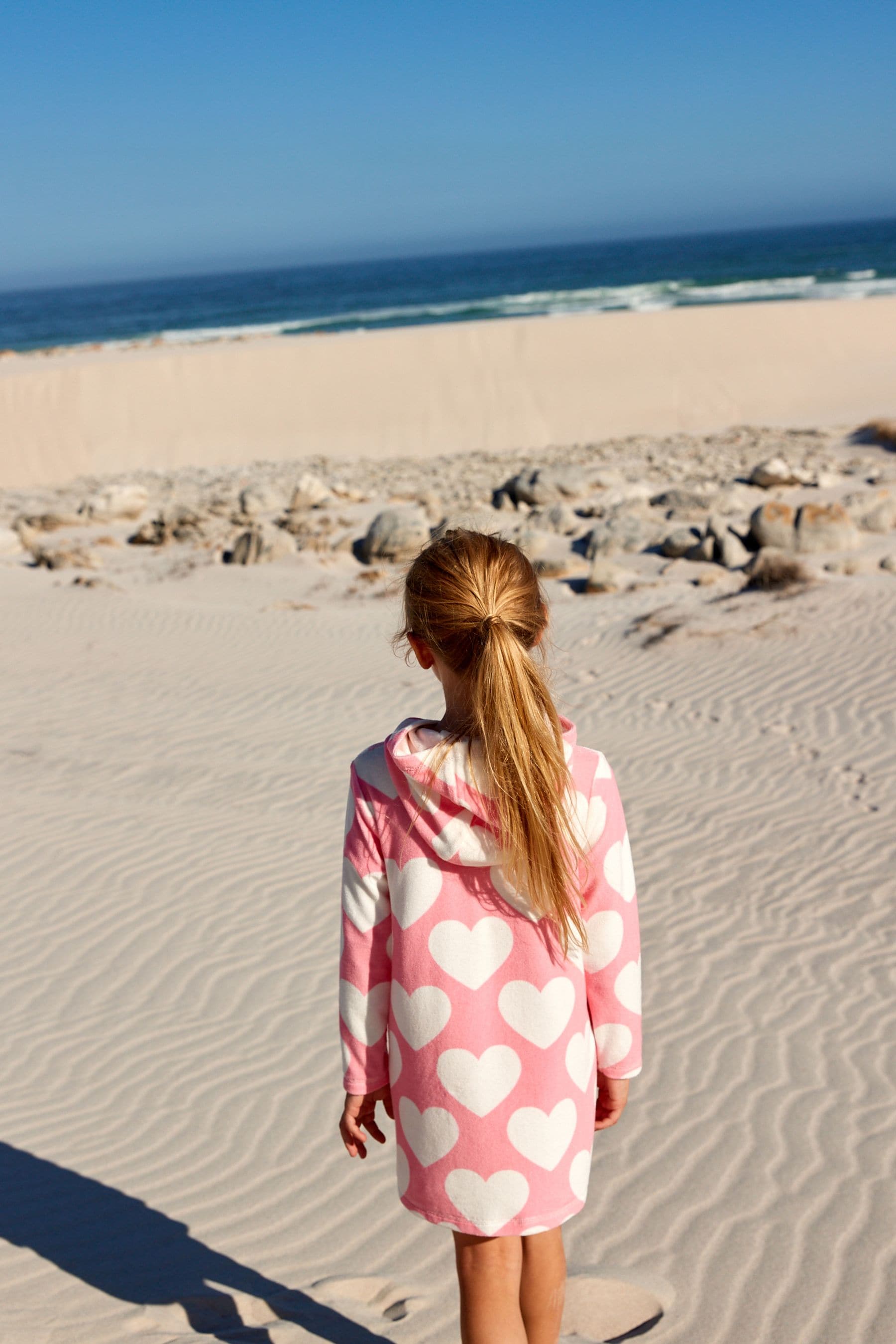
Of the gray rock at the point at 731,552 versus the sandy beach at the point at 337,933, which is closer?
the sandy beach at the point at 337,933

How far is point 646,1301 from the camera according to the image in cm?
292

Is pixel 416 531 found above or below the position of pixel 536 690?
below

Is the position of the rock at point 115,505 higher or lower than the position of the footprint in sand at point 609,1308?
higher

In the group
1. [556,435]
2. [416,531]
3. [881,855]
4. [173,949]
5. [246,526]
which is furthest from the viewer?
[556,435]

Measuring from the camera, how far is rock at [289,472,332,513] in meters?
17.0

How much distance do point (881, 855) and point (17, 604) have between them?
29.9ft

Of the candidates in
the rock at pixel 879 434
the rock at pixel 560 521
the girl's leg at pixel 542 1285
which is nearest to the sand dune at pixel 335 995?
the girl's leg at pixel 542 1285

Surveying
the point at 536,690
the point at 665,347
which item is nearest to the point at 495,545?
the point at 536,690

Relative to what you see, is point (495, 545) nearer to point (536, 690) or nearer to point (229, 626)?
point (536, 690)

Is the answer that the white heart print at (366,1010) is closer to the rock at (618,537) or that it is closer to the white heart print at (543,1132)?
the white heart print at (543,1132)

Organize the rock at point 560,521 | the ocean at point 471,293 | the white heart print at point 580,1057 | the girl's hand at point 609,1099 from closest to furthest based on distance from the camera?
the white heart print at point 580,1057 → the girl's hand at point 609,1099 → the rock at point 560,521 → the ocean at point 471,293

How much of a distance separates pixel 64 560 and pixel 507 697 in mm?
13047

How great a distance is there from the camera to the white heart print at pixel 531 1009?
6.20 ft

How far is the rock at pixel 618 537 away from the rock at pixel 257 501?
5649 millimetres
